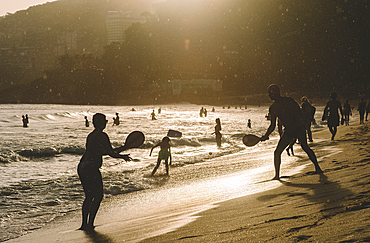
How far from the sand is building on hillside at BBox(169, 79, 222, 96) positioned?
3595 inches

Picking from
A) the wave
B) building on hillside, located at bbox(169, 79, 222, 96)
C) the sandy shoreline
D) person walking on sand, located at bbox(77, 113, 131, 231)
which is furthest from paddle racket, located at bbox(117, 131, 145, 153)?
building on hillside, located at bbox(169, 79, 222, 96)

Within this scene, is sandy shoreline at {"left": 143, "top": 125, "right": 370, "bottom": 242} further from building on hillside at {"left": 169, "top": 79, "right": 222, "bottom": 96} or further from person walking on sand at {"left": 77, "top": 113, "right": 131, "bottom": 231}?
building on hillside at {"left": 169, "top": 79, "right": 222, "bottom": 96}

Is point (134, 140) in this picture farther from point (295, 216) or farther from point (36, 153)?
point (36, 153)

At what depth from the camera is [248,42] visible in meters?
111

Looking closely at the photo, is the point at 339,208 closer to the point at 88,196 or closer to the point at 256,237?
the point at 256,237

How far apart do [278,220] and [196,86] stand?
311 ft

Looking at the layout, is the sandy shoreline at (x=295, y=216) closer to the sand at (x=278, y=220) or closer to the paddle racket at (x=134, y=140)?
the sand at (x=278, y=220)

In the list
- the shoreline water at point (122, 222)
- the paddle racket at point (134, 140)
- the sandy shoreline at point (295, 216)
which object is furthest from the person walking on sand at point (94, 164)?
the sandy shoreline at point (295, 216)

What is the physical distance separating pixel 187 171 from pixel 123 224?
5.63 meters

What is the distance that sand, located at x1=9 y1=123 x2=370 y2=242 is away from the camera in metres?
3.03

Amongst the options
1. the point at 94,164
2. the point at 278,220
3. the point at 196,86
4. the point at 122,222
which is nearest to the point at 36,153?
the point at 122,222

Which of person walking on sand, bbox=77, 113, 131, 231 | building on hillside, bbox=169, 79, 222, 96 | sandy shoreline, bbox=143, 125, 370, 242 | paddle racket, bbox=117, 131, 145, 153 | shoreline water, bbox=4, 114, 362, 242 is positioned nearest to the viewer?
Result: sandy shoreline, bbox=143, 125, 370, 242

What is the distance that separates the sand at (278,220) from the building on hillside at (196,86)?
300 ft

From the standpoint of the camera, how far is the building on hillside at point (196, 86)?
9662cm
